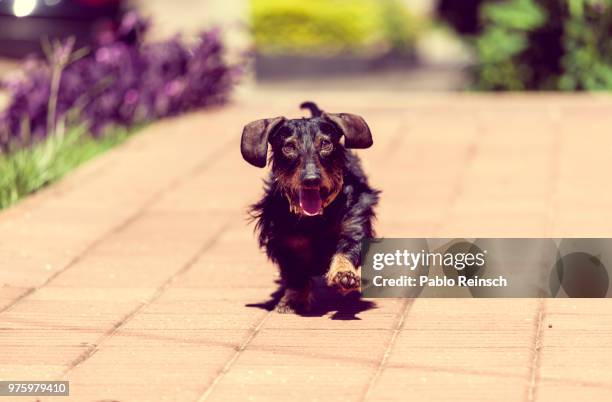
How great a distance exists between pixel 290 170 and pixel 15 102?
17.4ft

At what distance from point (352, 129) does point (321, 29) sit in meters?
15.6

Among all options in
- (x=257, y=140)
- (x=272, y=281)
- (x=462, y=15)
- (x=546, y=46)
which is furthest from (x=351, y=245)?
(x=462, y=15)

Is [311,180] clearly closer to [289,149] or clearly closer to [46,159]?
[289,149]

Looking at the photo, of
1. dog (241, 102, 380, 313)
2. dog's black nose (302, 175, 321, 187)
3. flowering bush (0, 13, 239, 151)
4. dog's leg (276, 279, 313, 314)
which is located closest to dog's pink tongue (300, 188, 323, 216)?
dog (241, 102, 380, 313)

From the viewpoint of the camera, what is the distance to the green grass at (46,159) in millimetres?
8797

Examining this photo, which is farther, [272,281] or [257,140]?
[272,281]

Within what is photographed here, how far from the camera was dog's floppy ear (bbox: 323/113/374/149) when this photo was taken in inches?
233

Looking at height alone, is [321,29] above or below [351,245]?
below

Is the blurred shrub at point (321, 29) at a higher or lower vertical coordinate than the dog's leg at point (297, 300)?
lower

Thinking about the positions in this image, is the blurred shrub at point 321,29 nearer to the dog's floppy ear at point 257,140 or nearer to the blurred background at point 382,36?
the blurred background at point 382,36

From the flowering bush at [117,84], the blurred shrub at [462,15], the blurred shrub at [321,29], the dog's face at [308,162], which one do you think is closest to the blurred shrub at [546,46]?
the flowering bush at [117,84]

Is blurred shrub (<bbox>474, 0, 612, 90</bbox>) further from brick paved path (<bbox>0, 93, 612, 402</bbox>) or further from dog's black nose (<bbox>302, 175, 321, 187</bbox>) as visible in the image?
dog's black nose (<bbox>302, 175, 321, 187</bbox>)

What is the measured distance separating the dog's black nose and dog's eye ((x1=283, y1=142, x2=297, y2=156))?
17 cm

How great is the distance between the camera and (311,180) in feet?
18.6
